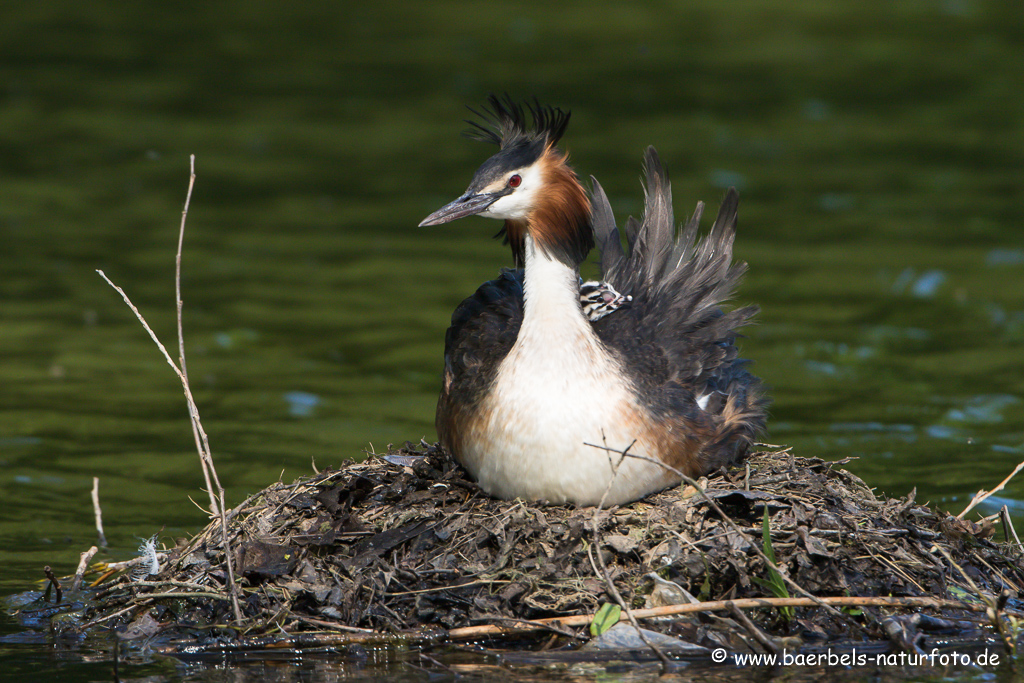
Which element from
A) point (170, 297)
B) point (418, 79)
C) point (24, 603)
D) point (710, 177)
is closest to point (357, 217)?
point (170, 297)

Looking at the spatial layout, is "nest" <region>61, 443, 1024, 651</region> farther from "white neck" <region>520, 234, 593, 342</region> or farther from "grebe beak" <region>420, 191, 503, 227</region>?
"grebe beak" <region>420, 191, 503, 227</region>

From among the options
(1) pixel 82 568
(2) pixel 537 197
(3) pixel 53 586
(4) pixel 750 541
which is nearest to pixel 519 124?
(2) pixel 537 197

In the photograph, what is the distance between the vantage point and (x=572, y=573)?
636cm

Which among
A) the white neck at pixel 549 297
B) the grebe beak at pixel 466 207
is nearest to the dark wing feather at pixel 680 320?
the white neck at pixel 549 297

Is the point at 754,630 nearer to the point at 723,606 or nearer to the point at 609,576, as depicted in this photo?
the point at 723,606

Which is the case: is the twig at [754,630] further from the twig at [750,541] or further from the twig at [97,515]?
the twig at [97,515]

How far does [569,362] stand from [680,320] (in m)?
1.12

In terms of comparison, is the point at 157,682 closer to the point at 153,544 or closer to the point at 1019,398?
the point at 153,544

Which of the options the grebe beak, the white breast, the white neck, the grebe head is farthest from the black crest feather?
the white breast

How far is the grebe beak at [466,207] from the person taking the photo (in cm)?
667

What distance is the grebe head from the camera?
6789 mm

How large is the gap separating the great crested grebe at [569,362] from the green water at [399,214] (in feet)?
7.19

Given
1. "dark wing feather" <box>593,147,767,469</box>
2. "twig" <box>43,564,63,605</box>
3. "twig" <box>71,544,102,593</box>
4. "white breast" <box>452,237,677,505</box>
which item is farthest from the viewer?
"dark wing feather" <box>593,147,767,469</box>

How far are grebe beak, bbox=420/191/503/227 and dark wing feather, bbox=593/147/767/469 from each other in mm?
1031
